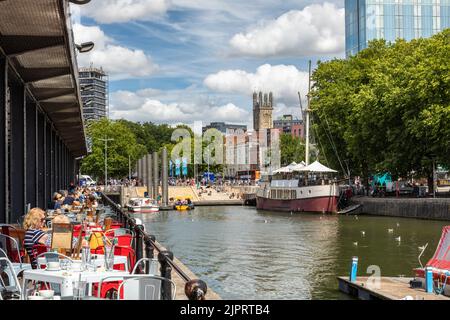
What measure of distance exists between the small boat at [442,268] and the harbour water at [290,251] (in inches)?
96.9

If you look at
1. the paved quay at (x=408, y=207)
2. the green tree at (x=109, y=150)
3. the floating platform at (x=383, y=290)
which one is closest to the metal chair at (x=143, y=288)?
the floating platform at (x=383, y=290)

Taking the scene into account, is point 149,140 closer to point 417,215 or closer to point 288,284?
point 417,215

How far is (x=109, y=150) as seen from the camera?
412ft

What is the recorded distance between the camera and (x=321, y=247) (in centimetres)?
3203

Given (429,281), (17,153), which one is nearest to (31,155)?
(17,153)

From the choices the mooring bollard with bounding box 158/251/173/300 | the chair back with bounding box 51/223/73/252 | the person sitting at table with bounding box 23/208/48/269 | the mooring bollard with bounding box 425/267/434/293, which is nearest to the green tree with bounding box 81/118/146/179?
the mooring bollard with bounding box 425/267/434/293

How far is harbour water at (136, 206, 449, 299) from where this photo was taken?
838 inches

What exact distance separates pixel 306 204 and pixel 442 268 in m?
47.4

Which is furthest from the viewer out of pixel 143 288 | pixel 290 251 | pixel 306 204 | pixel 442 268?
pixel 306 204

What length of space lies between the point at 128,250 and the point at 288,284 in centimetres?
1025

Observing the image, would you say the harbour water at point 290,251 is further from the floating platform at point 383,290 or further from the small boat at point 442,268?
the small boat at point 442,268

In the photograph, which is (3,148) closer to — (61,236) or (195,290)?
(61,236)

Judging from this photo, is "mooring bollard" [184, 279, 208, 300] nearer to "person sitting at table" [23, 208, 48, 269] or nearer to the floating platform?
"person sitting at table" [23, 208, 48, 269]

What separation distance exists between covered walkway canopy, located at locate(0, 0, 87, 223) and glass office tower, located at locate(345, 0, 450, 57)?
66.5m
